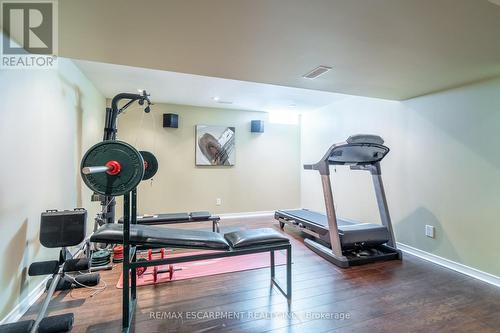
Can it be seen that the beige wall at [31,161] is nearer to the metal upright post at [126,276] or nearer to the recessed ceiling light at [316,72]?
the metal upright post at [126,276]

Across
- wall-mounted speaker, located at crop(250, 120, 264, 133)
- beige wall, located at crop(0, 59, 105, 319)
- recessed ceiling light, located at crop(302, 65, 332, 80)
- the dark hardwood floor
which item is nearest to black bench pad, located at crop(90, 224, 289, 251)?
the dark hardwood floor

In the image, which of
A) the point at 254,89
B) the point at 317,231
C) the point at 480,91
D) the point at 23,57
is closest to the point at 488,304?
the point at 317,231

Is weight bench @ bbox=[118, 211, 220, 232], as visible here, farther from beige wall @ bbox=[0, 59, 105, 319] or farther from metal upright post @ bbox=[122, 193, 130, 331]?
metal upright post @ bbox=[122, 193, 130, 331]

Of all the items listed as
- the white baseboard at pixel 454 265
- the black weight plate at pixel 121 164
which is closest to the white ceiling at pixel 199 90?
the black weight plate at pixel 121 164

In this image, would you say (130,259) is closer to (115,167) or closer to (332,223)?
(115,167)

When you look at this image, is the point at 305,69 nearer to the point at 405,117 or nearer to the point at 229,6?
the point at 229,6

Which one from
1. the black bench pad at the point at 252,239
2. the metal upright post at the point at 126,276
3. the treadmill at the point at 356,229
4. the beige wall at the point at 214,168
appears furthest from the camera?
the beige wall at the point at 214,168

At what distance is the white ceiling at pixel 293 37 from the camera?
1.38 m

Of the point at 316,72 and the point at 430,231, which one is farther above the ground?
the point at 316,72

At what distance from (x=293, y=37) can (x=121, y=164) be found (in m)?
1.44

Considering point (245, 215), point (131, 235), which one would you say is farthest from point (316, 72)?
point (245, 215)

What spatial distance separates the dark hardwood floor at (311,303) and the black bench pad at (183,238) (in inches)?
20.2

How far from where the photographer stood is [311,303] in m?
2.00

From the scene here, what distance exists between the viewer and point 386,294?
212cm
